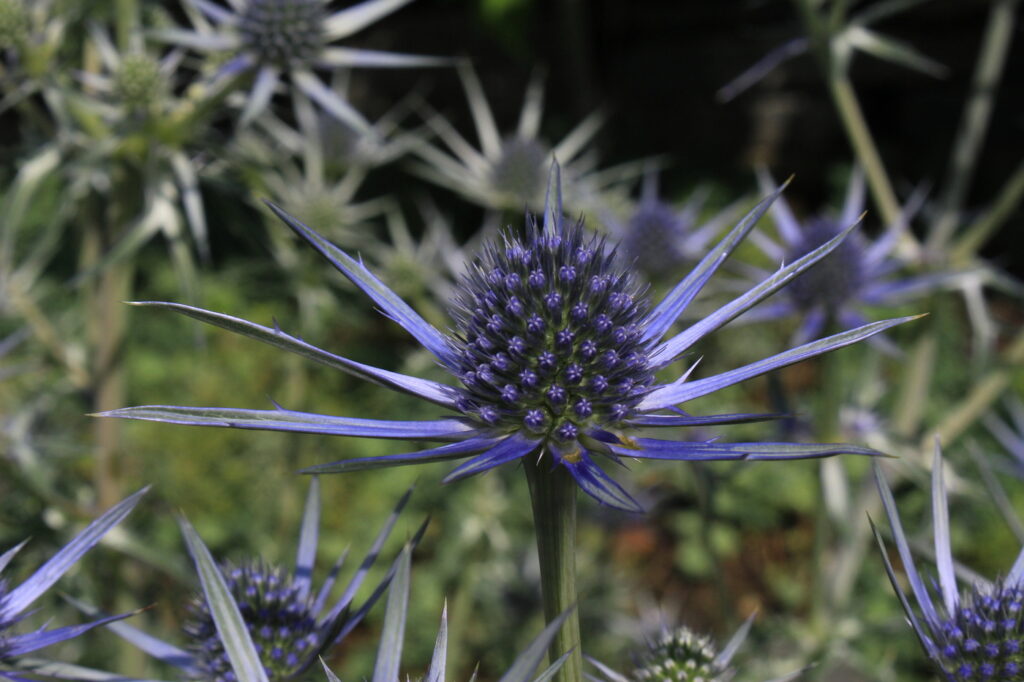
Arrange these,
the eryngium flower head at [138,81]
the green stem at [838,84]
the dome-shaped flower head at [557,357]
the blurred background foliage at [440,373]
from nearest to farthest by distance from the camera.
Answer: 1. the dome-shaped flower head at [557,357]
2. the eryngium flower head at [138,81]
3. the blurred background foliage at [440,373]
4. the green stem at [838,84]

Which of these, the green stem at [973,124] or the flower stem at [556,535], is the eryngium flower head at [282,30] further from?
the green stem at [973,124]

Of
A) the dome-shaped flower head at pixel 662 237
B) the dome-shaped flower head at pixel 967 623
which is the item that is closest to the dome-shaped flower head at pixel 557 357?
the dome-shaped flower head at pixel 967 623

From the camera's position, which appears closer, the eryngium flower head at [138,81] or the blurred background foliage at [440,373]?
the eryngium flower head at [138,81]

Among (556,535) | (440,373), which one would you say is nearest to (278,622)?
(556,535)

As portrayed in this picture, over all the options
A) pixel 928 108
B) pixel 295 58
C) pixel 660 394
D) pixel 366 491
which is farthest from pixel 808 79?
pixel 660 394

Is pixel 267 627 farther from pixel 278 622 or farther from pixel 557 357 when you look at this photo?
pixel 557 357

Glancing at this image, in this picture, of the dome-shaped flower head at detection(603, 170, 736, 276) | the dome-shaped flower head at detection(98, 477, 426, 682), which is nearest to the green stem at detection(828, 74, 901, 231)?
the dome-shaped flower head at detection(603, 170, 736, 276)

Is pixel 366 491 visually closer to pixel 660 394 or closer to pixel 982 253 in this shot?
pixel 660 394
